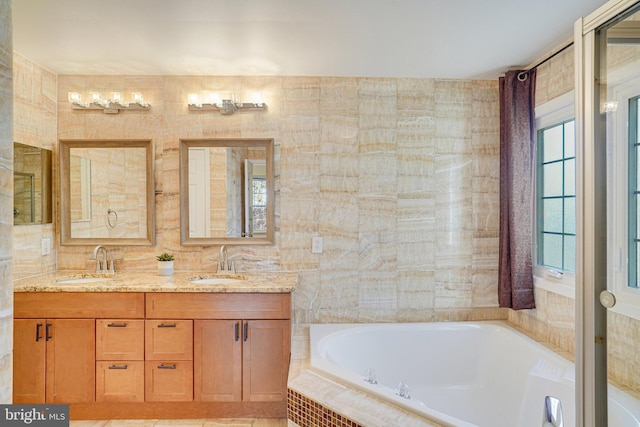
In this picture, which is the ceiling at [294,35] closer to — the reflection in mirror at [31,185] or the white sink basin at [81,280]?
the reflection in mirror at [31,185]

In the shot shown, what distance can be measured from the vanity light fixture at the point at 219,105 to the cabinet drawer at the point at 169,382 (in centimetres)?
182

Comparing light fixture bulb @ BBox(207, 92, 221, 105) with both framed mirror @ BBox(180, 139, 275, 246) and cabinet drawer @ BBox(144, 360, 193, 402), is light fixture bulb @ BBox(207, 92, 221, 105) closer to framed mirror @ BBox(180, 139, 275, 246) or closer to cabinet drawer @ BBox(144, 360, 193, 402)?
framed mirror @ BBox(180, 139, 275, 246)

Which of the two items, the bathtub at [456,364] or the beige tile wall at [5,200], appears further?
the bathtub at [456,364]

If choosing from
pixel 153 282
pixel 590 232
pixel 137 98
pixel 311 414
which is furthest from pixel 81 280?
pixel 590 232

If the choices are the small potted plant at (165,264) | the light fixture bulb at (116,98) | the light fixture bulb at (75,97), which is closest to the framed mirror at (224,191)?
the small potted plant at (165,264)

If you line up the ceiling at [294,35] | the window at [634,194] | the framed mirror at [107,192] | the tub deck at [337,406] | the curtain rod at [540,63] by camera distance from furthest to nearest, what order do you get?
1. the framed mirror at [107,192]
2. the curtain rod at [540,63]
3. the ceiling at [294,35]
4. the tub deck at [337,406]
5. the window at [634,194]

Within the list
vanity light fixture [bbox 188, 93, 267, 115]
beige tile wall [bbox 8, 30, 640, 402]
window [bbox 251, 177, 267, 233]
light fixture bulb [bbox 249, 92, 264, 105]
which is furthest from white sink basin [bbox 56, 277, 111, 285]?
light fixture bulb [bbox 249, 92, 264, 105]

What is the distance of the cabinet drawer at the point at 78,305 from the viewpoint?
2.44 m

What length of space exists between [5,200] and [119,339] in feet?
6.33

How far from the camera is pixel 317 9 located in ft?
6.43

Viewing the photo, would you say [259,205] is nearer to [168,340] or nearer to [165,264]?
[165,264]

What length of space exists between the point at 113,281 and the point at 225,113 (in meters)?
1.46

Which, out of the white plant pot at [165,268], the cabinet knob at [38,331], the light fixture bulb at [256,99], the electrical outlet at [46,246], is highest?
the light fixture bulb at [256,99]

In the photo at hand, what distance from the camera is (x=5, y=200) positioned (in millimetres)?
837
